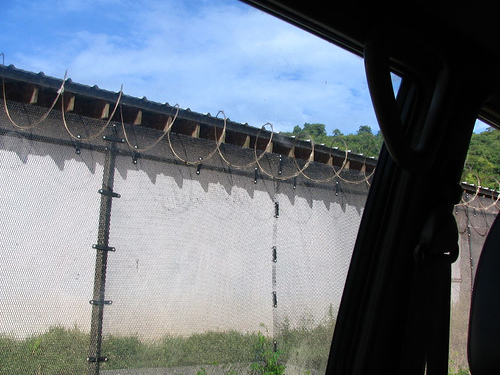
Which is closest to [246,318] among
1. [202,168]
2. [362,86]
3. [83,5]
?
[202,168]

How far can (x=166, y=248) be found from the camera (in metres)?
2.72

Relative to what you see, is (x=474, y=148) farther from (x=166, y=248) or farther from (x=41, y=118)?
(x=41, y=118)

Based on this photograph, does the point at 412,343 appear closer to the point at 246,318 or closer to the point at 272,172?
the point at 246,318

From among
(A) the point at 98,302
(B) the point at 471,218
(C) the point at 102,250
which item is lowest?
(A) the point at 98,302

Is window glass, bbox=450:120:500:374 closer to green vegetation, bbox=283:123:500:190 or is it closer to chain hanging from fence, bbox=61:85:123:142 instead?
green vegetation, bbox=283:123:500:190

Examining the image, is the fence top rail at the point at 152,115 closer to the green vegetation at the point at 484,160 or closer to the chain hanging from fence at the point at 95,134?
the chain hanging from fence at the point at 95,134

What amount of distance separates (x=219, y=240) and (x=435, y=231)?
165cm

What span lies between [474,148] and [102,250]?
1.76 meters

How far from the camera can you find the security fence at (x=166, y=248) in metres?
2.14

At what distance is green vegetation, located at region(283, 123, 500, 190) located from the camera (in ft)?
5.62

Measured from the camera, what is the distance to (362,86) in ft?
5.00

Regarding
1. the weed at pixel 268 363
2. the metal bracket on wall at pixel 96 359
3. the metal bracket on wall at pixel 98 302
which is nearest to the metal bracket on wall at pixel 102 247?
the metal bracket on wall at pixel 98 302

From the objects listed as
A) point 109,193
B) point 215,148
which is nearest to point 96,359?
point 109,193

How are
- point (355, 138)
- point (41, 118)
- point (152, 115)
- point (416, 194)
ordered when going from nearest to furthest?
point (416, 194) → point (355, 138) → point (41, 118) → point (152, 115)
